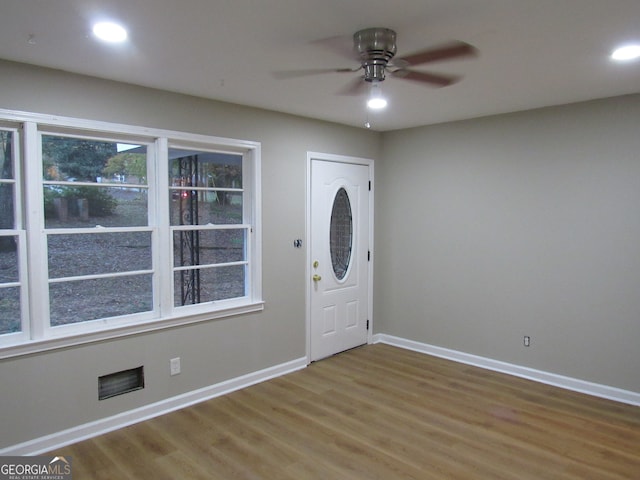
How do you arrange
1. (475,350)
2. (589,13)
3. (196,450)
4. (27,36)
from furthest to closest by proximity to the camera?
(475,350), (196,450), (27,36), (589,13)

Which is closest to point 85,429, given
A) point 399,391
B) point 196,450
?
point 196,450

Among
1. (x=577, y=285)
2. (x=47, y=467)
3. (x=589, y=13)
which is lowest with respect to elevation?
(x=47, y=467)

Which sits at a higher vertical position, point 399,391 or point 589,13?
point 589,13

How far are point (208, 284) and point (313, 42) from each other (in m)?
2.22

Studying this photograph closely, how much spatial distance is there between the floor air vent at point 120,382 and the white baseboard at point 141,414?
0.51 feet

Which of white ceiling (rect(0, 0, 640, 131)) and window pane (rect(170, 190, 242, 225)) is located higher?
white ceiling (rect(0, 0, 640, 131))

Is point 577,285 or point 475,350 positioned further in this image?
point 475,350

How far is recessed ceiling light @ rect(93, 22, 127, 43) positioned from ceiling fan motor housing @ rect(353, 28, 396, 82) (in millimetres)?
1168

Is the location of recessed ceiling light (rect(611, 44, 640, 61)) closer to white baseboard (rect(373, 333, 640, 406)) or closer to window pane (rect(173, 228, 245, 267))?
white baseboard (rect(373, 333, 640, 406))

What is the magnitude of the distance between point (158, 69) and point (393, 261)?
10.6ft

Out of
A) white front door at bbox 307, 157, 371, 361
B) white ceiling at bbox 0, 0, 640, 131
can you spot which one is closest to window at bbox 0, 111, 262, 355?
white ceiling at bbox 0, 0, 640, 131

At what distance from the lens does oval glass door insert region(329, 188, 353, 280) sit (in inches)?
188

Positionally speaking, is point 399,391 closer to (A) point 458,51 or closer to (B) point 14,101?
(A) point 458,51

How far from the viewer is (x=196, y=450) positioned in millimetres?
2936
